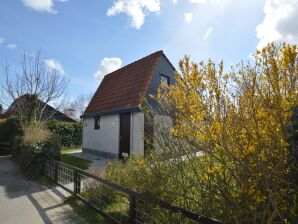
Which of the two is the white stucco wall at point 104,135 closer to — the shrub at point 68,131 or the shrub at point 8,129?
the shrub at point 68,131

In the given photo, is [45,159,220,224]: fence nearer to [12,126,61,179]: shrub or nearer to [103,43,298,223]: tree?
[103,43,298,223]: tree

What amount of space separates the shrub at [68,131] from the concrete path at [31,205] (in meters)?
10.9

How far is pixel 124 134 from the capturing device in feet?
38.1

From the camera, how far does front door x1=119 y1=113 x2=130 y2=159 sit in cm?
1137

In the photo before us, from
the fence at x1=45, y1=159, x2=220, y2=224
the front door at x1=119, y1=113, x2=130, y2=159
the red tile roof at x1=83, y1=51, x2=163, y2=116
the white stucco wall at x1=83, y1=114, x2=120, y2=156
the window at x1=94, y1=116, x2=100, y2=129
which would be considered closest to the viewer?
the fence at x1=45, y1=159, x2=220, y2=224

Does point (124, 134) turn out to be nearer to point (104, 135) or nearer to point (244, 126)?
point (104, 135)

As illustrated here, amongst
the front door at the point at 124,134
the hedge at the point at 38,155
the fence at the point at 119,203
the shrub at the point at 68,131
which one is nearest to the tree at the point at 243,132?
the fence at the point at 119,203

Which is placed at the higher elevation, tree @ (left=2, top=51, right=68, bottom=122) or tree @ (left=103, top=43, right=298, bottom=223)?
tree @ (left=2, top=51, right=68, bottom=122)

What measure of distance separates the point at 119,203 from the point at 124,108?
22.8 feet

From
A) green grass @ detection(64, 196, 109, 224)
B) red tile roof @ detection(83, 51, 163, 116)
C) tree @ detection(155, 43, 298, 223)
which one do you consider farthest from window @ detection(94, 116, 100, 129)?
tree @ detection(155, 43, 298, 223)

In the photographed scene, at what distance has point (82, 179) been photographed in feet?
18.6

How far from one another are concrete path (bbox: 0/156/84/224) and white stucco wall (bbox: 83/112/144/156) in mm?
4922

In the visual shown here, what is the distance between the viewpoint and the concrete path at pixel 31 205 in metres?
4.44

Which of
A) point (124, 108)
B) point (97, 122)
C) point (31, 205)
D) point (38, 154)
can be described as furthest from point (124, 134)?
point (31, 205)
